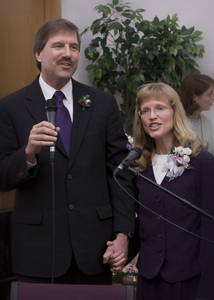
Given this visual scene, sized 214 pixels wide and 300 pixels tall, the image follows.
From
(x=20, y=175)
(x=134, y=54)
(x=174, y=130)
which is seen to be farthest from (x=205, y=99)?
(x=20, y=175)

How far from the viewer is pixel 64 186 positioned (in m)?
2.17

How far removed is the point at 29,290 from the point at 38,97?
828 millimetres

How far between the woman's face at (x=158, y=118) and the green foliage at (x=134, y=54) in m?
2.18

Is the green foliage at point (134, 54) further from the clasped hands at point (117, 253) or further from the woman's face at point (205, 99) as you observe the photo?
the clasped hands at point (117, 253)

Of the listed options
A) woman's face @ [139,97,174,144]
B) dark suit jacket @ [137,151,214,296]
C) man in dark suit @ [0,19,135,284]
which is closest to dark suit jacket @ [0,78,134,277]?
man in dark suit @ [0,19,135,284]

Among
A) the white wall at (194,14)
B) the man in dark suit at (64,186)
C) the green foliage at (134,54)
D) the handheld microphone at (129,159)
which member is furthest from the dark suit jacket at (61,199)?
the white wall at (194,14)

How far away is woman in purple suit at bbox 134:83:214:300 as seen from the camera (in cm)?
216

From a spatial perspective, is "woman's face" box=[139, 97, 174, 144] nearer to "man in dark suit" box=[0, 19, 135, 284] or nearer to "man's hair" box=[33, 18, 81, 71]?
"man in dark suit" box=[0, 19, 135, 284]

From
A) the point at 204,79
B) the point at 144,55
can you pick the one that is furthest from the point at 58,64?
the point at 144,55

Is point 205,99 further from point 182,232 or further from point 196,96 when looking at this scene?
point 182,232

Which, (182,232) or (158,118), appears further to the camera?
(158,118)

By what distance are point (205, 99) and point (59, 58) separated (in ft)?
6.77

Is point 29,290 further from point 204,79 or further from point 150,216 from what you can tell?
point 204,79

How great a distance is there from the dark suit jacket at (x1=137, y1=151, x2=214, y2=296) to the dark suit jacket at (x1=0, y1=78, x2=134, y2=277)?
0.10 meters
